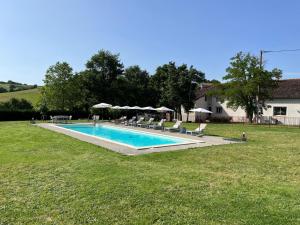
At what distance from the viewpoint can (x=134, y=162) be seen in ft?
30.8

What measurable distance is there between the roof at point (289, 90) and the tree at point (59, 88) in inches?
1094

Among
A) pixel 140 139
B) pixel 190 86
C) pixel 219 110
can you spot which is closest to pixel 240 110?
pixel 219 110

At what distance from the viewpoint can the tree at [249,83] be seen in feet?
101

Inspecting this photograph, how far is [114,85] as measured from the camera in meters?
46.3

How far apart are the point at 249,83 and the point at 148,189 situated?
89.2 feet

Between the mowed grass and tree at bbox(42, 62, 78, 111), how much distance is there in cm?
3129

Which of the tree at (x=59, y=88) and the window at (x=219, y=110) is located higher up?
the tree at (x=59, y=88)

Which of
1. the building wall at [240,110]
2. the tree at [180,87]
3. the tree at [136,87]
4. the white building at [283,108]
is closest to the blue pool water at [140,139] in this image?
the tree at [180,87]

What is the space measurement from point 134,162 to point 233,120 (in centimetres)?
3244

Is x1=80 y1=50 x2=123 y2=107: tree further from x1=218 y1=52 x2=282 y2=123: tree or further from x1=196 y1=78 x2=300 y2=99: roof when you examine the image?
x1=196 y1=78 x2=300 y2=99: roof

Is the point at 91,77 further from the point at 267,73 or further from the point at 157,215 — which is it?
the point at 157,215

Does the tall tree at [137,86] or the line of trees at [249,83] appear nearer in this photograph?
the line of trees at [249,83]

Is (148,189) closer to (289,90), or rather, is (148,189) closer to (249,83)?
(249,83)

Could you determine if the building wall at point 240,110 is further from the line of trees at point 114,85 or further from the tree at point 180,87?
the tree at point 180,87
